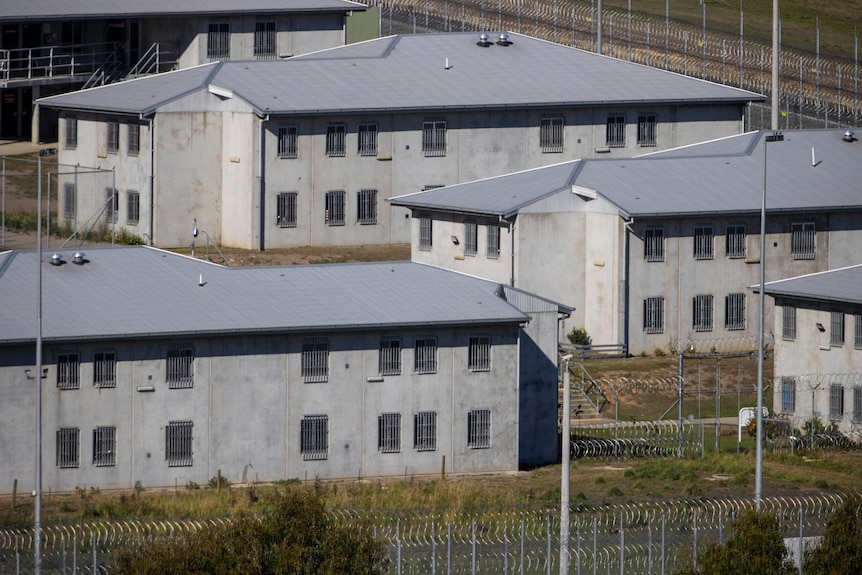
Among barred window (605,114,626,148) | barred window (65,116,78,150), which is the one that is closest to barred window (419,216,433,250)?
barred window (605,114,626,148)

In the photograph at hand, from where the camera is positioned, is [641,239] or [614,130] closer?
[641,239]

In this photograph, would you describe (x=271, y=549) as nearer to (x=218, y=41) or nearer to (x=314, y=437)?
(x=314, y=437)

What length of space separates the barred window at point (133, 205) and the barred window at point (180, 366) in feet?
76.6

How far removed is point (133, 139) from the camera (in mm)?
83875

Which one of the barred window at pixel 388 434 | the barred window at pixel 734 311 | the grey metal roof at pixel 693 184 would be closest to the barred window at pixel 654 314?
the barred window at pixel 734 311

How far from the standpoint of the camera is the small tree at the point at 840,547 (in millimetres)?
45500

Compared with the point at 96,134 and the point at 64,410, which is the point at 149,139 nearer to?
the point at 96,134

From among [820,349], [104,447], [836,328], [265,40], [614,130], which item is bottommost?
[104,447]

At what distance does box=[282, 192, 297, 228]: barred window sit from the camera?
83812 mm

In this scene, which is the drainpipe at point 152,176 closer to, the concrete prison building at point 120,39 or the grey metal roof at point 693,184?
the grey metal roof at point 693,184

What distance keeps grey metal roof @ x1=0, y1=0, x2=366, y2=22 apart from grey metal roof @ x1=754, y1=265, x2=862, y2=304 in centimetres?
3348

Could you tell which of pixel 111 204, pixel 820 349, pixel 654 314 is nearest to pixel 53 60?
pixel 111 204

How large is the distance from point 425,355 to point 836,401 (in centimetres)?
1402

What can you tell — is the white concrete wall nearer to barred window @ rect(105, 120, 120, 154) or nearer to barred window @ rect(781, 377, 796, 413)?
barred window @ rect(781, 377, 796, 413)
